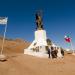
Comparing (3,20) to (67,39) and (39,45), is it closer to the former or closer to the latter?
(39,45)

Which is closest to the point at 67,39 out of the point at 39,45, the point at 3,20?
the point at 39,45

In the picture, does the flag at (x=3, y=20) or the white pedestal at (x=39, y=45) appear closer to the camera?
the flag at (x=3, y=20)

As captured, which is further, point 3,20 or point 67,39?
point 67,39

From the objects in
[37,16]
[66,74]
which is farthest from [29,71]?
[37,16]

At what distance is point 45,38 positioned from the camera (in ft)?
105

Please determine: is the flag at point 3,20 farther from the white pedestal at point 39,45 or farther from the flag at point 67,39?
the flag at point 67,39

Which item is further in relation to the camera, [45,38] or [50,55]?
[45,38]

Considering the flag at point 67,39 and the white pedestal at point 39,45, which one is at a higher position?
the flag at point 67,39

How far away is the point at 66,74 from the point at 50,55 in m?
12.1

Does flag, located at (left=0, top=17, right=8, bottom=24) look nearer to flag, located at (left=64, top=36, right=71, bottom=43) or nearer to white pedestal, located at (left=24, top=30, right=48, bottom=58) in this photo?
white pedestal, located at (left=24, top=30, right=48, bottom=58)

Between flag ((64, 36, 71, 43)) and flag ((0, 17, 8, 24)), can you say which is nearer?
flag ((0, 17, 8, 24))

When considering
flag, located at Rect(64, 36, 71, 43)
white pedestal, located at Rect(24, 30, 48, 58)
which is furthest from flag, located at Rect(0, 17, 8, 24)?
flag, located at Rect(64, 36, 71, 43)

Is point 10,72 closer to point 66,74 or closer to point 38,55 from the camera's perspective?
point 66,74

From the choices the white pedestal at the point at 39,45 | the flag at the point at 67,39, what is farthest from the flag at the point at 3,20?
the flag at the point at 67,39
